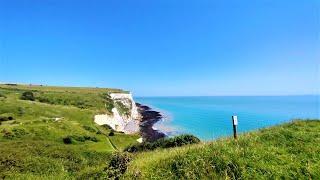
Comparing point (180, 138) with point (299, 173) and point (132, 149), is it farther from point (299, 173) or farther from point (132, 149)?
point (299, 173)

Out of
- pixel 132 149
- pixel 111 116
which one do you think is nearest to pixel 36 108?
pixel 111 116

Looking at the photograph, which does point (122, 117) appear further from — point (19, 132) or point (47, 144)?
point (47, 144)

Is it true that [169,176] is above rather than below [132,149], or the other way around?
above

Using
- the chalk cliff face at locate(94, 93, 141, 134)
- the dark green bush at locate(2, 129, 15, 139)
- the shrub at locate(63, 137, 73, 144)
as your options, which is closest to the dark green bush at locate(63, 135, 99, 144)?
the shrub at locate(63, 137, 73, 144)

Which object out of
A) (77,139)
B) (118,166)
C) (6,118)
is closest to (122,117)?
(6,118)

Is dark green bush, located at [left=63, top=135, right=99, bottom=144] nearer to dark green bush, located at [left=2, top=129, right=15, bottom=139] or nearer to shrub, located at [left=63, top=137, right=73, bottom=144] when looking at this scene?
shrub, located at [left=63, top=137, right=73, bottom=144]

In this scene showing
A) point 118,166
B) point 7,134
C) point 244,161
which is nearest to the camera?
point 244,161
